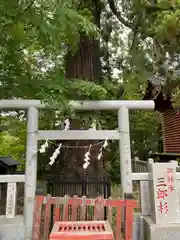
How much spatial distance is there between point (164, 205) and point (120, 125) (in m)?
1.44

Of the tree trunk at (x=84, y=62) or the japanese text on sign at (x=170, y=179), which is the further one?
the tree trunk at (x=84, y=62)

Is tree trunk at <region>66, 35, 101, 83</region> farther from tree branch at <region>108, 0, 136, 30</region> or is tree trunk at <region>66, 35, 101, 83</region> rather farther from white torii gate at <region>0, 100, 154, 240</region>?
white torii gate at <region>0, 100, 154, 240</region>

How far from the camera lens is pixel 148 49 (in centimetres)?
801

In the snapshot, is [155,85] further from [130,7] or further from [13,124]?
[13,124]

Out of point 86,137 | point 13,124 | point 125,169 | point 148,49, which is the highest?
point 148,49

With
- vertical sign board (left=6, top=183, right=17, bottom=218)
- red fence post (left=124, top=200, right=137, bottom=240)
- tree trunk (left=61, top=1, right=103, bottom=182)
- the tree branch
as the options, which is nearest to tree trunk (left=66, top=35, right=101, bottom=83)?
tree trunk (left=61, top=1, right=103, bottom=182)

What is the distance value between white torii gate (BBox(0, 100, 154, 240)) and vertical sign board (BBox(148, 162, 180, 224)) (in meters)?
0.39

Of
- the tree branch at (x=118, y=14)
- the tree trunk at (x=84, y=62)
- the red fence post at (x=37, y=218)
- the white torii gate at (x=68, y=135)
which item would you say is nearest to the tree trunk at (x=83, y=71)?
the tree trunk at (x=84, y=62)

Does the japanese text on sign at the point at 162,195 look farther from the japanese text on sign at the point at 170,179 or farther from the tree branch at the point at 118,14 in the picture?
the tree branch at the point at 118,14

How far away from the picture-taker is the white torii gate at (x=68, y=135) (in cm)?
420

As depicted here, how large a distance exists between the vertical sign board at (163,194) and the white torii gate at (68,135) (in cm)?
39

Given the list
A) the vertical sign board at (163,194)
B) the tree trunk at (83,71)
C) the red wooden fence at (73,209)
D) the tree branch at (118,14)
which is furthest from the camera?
the tree branch at (118,14)

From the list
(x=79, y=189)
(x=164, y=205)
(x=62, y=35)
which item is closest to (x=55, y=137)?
(x=79, y=189)

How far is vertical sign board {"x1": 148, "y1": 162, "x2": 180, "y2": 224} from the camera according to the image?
410 cm
